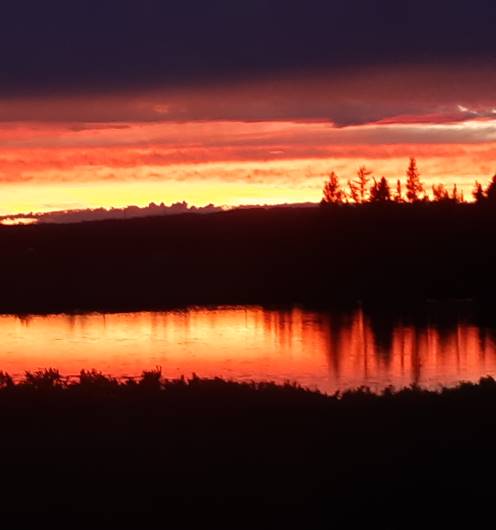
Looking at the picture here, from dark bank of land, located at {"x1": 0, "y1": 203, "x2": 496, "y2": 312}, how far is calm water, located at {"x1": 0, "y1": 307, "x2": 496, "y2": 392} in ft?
34.3

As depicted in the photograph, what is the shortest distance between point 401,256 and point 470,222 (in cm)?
804

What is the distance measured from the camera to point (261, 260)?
71375 mm

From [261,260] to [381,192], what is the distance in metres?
22.9

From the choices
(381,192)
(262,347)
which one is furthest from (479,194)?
(262,347)

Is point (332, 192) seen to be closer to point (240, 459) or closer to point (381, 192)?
point (381, 192)

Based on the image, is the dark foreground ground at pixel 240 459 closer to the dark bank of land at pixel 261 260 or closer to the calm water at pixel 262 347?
the calm water at pixel 262 347

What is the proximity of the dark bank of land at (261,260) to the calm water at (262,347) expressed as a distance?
10440 millimetres

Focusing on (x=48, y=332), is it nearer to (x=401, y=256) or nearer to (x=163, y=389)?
(x=163, y=389)

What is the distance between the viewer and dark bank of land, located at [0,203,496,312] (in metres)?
59.5

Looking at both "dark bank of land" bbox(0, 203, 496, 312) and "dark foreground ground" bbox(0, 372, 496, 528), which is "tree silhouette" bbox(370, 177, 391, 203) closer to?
"dark bank of land" bbox(0, 203, 496, 312)

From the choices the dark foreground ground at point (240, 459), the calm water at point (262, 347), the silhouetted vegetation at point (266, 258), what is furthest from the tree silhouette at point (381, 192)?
the dark foreground ground at point (240, 459)

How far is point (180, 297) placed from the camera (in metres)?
59.3

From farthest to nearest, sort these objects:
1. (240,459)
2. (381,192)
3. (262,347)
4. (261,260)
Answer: (381,192)
(261,260)
(262,347)
(240,459)

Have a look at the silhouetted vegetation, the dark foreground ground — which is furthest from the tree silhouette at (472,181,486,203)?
the dark foreground ground
